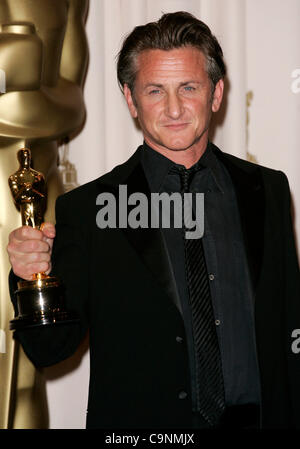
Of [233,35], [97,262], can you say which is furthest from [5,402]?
[233,35]

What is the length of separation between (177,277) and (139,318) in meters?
0.10

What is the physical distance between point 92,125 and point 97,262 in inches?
36.6

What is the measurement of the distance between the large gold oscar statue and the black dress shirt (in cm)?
40

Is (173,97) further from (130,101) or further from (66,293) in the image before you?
(66,293)

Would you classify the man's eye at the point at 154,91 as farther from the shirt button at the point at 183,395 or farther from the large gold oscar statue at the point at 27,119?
the shirt button at the point at 183,395

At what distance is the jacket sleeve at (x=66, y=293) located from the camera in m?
1.32

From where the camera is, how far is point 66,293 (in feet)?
4.47

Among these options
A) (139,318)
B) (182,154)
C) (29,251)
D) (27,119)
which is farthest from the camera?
A: (27,119)

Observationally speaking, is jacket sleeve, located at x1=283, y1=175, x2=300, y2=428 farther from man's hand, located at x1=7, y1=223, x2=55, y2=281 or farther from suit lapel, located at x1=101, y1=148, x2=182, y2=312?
man's hand, located at x1=7, y1=223, x2=55, y2=281

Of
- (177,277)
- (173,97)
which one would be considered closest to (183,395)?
(177,277)

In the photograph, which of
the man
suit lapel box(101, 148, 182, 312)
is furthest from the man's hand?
suit lapel box(101, 148, 182, 312)

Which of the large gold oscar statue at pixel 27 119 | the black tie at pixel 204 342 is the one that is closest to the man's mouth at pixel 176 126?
the black tie at pixel 204 342

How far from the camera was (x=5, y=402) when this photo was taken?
1.78 meters

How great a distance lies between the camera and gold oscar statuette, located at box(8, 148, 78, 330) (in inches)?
50.2
